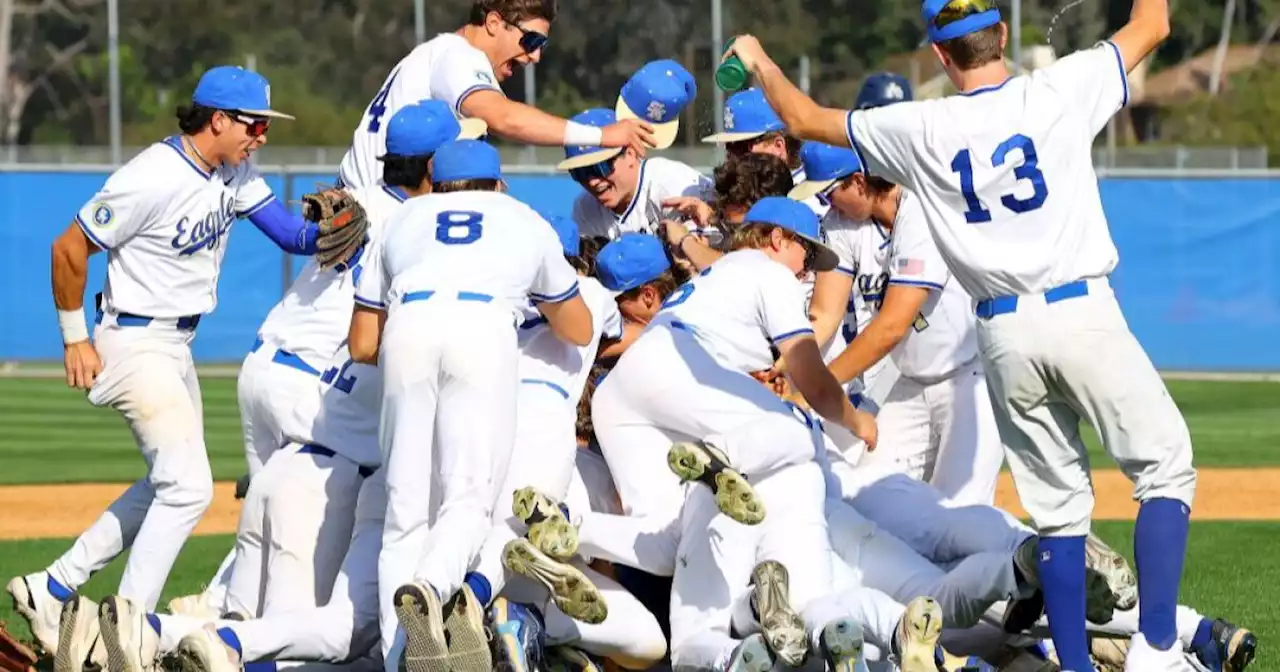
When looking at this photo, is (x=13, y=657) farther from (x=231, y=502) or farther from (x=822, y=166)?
(x=231, y=502)

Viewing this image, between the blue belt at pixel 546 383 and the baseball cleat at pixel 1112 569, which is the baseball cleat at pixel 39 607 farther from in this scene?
the baseball cleat at pixel 1112 569

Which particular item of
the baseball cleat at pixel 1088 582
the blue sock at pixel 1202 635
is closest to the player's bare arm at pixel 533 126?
the baseball cleat at pixel 1088 582

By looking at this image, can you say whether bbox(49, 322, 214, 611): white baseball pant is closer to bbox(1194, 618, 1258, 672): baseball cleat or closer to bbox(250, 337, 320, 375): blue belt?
bbox(250, 337, 320, 375): blue belt

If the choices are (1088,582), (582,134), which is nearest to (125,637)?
(582,134)

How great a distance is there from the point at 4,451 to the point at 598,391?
9.43 meters

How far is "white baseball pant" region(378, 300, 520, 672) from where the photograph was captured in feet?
19.2

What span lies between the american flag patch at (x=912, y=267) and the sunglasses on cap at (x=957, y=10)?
5.67 feet

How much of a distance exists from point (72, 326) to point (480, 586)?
2292 millimetres

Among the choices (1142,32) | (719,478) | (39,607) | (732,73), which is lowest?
(39,607)

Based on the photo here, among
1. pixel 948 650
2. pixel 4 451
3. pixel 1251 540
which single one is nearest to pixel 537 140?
pixel 948 650

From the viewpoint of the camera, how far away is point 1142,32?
5.77 metres

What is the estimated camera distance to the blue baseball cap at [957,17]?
570cm

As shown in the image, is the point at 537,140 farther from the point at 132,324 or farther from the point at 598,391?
the point at 132,324

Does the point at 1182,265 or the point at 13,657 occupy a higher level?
the point at 13,657
